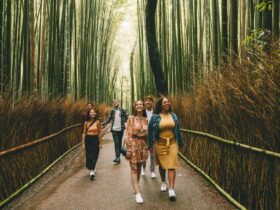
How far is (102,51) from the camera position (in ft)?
70.2

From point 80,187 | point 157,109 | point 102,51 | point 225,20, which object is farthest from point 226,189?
point 102,51

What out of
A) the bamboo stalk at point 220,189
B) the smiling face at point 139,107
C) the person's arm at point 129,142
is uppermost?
the smiling face at point 139,107

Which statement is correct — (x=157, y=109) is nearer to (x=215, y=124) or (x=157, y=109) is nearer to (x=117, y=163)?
(x=215, y=124)

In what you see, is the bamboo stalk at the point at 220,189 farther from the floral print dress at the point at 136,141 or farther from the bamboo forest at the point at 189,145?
the floral print dress at the point at 136,141

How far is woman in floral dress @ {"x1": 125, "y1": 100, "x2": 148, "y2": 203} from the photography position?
4.52 metres

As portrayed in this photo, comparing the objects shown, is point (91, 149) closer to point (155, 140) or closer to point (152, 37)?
point (155, 140)

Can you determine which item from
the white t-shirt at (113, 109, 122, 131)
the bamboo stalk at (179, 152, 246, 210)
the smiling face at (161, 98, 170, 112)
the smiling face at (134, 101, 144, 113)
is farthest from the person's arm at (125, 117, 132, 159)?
the white t-shirt at (113, 109, 122, 131)

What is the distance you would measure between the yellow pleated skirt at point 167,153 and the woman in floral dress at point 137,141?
0.18 metres

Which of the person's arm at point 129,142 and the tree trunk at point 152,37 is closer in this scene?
the person's arm at point 129,142

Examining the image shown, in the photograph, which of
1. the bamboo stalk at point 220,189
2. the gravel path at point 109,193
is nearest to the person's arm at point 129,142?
the gravel path at point 109,193

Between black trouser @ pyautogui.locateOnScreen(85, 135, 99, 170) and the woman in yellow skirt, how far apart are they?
177 cm

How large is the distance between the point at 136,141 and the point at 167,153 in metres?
0.43

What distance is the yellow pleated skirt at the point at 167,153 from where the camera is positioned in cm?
453

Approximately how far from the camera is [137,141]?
4.63 metres
